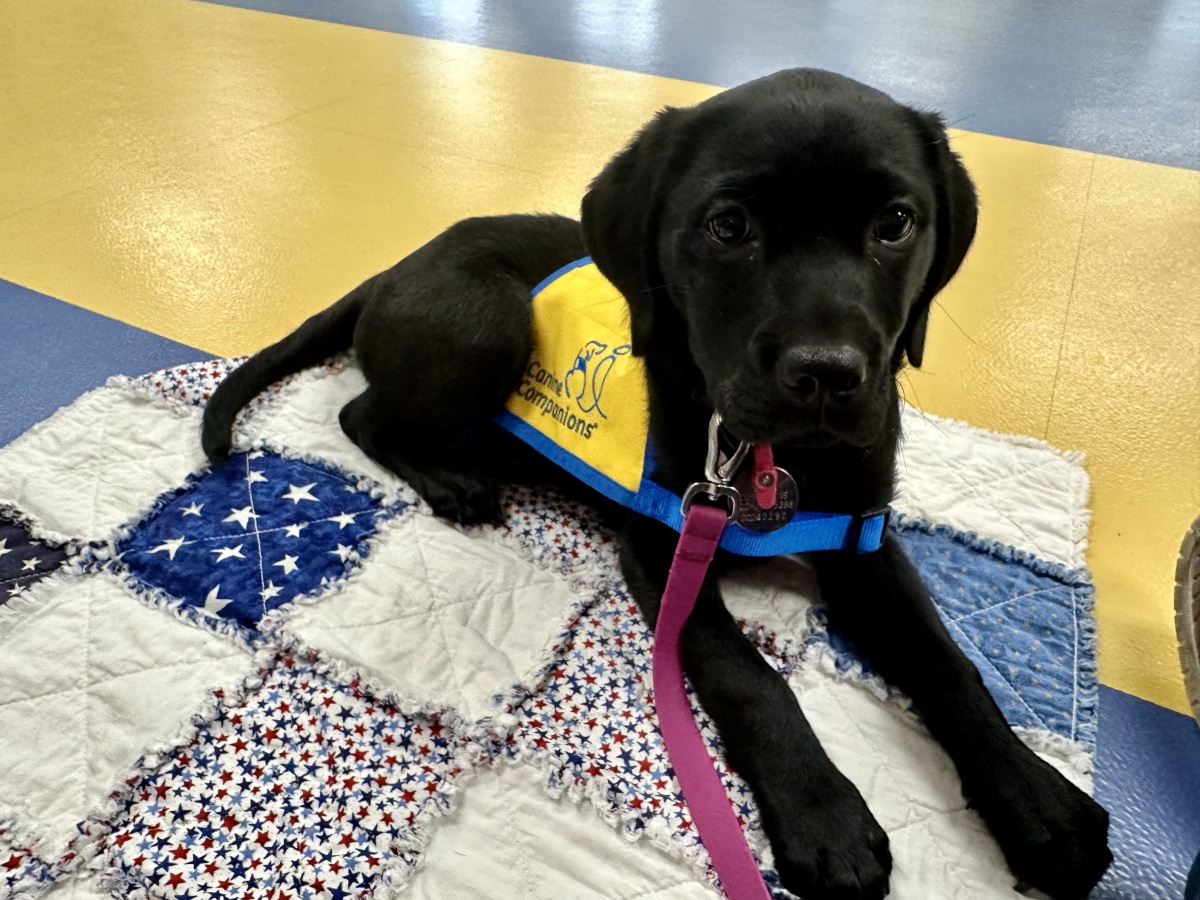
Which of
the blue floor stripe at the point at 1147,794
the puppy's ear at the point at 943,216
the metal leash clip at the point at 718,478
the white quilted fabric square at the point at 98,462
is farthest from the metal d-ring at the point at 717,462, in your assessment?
the white quilted fabric square at the point at 98,462

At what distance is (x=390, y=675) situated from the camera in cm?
135

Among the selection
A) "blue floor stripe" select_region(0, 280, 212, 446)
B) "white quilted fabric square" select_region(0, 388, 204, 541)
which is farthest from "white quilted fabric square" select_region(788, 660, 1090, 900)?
"blue floor stripe" select_region(0, 280, 212, 446)

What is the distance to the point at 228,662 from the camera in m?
1.37

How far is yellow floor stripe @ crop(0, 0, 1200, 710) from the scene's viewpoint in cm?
199

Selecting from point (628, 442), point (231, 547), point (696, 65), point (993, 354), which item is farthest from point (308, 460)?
point (696, 65)

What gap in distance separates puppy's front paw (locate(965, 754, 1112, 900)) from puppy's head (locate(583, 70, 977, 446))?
0.50 meters

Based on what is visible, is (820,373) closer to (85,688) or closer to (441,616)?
(441,616)

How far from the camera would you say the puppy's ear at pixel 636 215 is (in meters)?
1.23

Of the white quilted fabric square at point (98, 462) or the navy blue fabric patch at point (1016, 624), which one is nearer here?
the navy blue fabric patch at point (1016, 624)

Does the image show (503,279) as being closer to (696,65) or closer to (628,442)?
(628,442)

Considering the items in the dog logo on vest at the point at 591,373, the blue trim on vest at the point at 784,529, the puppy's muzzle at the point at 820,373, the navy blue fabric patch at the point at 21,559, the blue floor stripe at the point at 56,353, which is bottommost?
the blue floor stripe at the point at 56,353

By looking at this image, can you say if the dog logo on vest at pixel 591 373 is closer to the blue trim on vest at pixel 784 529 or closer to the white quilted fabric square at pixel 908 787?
the blue trim on vest at pixel 784 529

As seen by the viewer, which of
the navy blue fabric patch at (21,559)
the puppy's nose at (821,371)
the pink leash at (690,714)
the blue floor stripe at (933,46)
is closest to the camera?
the puppy's nose at (821,371)

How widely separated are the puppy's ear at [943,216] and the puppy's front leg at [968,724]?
37 centimetres
